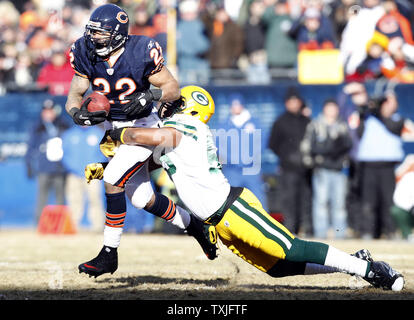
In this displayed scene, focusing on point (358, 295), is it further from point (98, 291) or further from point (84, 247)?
point (84, 247)

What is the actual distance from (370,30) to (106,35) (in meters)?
6.42

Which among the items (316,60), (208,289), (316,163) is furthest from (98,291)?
(316,60)

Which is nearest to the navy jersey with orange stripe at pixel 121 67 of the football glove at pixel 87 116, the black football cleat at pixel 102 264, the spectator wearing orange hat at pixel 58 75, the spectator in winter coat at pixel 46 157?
the football glove at pixel 87 116

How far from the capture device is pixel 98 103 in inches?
225

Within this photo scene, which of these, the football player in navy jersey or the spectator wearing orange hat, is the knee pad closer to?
the football player in navy jersey

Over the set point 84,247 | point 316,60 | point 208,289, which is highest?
point 316,60

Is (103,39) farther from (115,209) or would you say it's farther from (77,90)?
(115,209)

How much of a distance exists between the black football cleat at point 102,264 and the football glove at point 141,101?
3.42 ft

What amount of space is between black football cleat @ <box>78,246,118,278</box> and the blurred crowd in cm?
648

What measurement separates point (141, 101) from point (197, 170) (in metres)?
0.79

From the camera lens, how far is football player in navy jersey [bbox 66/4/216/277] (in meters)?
5.77

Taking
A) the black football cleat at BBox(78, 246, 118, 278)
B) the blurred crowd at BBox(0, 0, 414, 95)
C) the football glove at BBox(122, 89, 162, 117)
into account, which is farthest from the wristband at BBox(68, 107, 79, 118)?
the blurred crowd at BBox(0, 0, 414, 95)

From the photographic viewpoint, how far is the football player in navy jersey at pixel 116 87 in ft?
18.9

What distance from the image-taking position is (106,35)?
5.77 metres
